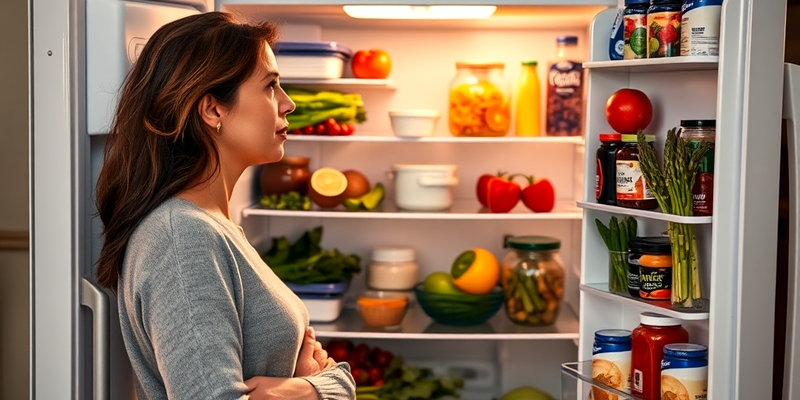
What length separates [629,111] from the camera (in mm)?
1860

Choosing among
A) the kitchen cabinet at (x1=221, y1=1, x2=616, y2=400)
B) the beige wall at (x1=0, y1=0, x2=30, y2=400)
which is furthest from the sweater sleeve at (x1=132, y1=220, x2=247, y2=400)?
the kitchen cabinet at (x1=221, y1=1, x2=616, y2=400)

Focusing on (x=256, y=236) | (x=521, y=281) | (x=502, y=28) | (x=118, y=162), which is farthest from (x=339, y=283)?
(x=118, y=162)

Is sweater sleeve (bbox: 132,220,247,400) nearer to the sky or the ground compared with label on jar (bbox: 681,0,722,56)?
nearer to the ground

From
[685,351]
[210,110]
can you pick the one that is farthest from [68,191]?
[685,351]

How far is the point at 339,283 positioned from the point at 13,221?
115cm

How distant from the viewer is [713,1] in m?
1.63

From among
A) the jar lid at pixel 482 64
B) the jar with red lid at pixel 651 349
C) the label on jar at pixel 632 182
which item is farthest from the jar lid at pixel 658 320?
the jar lid at pixel 482 64

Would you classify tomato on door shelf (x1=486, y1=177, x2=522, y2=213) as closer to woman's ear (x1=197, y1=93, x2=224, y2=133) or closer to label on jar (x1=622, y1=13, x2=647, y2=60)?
label on jar (x1=622, y1=13, x2=647, y2=60)

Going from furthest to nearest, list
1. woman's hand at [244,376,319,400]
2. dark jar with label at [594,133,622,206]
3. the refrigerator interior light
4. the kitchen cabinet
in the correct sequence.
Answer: the kitchen cabinet → the refrigerator interior light → dark jar with label at [594,133,622,206] → woman's hand at [244,376,319,400]

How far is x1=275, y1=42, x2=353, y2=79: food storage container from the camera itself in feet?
8.06

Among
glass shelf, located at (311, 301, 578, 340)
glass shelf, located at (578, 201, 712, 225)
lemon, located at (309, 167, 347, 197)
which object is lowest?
glass shelf, located at (311, 301, 578, 340)

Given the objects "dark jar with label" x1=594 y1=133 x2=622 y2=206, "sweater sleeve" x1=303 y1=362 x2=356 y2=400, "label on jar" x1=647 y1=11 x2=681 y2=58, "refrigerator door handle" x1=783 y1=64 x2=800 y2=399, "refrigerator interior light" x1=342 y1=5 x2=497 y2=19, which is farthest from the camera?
"refrigerator interior light" x1=342 y1=5 x2=497 y2=19

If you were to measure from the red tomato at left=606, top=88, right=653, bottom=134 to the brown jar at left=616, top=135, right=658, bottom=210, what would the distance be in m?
0.08

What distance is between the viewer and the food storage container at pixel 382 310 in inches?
99.1
